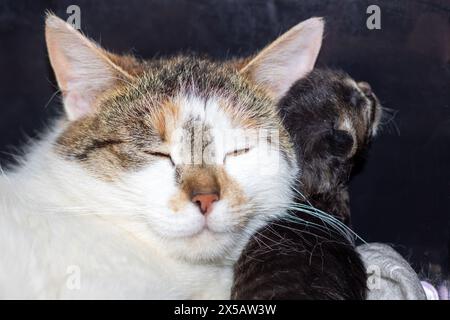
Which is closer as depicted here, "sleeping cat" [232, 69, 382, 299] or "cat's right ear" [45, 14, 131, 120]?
"sleeping cat" [232, 69, 382, 299]

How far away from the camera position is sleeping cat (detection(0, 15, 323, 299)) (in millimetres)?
1485

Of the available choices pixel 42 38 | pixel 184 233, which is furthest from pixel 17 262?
pixel 42 38

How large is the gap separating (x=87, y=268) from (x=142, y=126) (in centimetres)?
40

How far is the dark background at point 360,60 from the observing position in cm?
215

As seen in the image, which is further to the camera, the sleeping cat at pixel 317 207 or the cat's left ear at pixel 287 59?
the cat's left ear at pixel 287 59

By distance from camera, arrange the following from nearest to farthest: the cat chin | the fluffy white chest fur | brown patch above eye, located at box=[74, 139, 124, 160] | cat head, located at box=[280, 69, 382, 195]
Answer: the fluffy white chest fur < the cat chin < brown patch above eye, located at box=[74, 139, 124, 160] < cat head, located at box=[280, 69, 382, 195]

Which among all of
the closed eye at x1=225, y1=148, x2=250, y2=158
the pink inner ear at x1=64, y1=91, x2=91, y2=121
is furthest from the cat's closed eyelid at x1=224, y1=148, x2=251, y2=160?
the pink inner ear at x1=64, y1=91, x2=91, y2=121

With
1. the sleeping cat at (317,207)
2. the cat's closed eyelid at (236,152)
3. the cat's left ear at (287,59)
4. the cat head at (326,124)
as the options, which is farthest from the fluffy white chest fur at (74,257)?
the cat's left ear at (287,59)

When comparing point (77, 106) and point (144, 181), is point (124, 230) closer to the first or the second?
point (144, 181)

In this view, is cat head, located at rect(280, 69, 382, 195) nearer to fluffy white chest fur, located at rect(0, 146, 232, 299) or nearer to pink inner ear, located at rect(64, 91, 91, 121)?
fluffy white chest fur, located at rect(0, 146, 232, 299)

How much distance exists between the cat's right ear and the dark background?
0.55 m

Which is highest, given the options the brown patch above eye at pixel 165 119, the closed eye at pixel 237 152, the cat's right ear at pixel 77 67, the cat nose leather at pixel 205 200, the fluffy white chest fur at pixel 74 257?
the cat's right ear at pixel 77 67

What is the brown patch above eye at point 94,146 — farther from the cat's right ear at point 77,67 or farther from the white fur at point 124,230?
the cat's right ear at point 77,67

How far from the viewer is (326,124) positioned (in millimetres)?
1918
